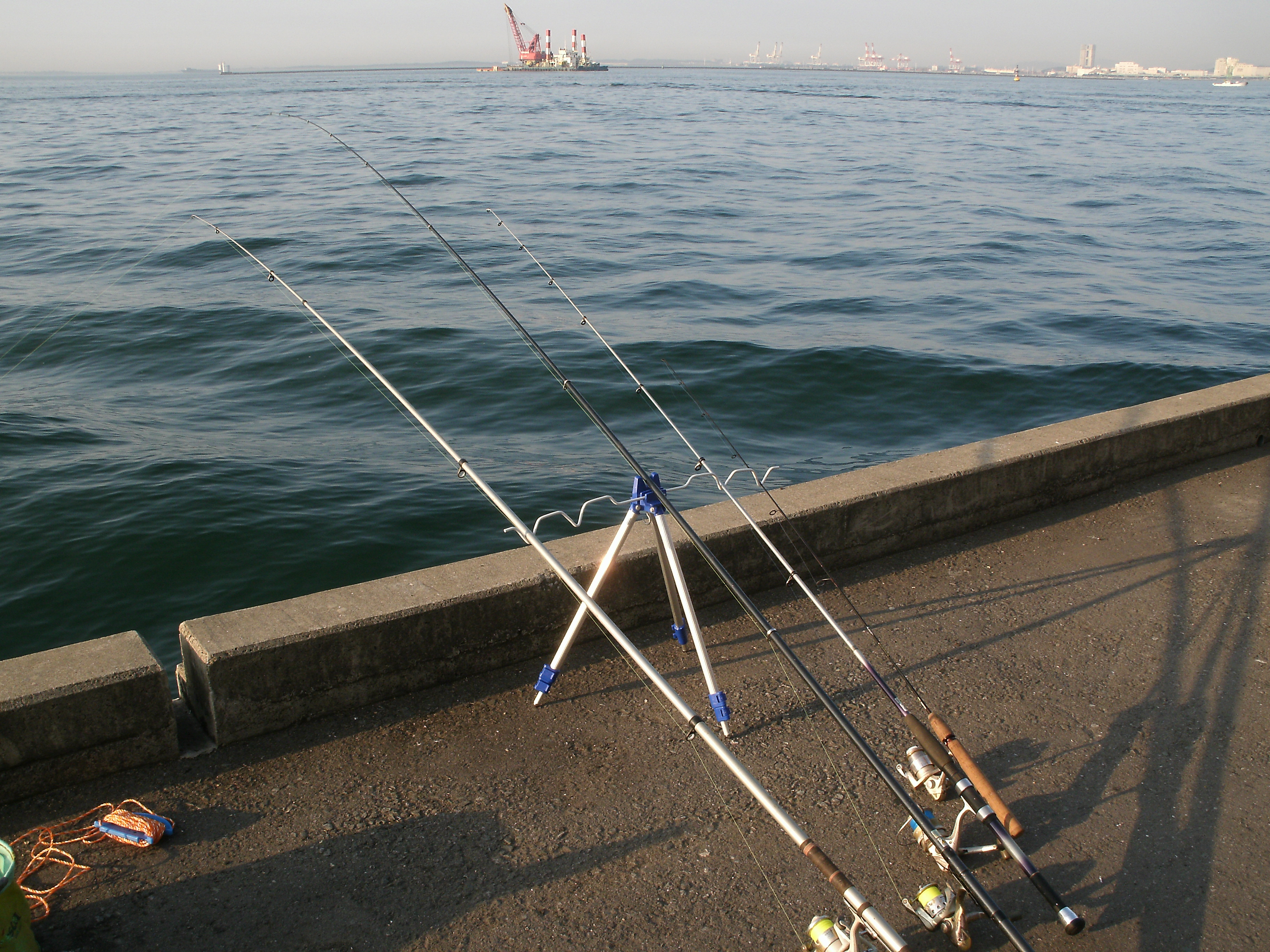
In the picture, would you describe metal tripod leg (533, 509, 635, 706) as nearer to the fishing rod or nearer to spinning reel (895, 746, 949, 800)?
the fishing rod

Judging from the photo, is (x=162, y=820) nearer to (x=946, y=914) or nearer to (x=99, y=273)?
(x=946, y=914)

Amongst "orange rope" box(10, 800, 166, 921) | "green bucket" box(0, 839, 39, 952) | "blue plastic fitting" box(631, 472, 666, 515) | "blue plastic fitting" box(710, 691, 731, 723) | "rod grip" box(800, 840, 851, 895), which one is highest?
"blue plastic fitting" box(631, 472, 666, 515)

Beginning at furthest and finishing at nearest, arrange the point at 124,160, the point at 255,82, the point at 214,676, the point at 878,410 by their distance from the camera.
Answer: the point at 255,82 → the point at 124,160 → the point at 878,410 → the point at 214,676

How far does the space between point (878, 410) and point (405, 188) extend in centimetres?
1707

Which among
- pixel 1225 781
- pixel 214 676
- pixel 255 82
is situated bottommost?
pixel 1225 781

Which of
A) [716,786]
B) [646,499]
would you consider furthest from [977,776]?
[646,499]

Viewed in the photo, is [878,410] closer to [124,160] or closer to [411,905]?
[411,905]

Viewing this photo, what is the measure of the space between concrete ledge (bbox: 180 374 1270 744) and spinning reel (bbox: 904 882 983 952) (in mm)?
1735

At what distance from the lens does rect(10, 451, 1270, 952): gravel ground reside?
111 inches

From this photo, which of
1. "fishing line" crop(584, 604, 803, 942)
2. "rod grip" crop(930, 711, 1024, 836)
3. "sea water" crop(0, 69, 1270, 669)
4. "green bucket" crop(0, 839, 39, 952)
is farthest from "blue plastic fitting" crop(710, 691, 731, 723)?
"sea water" crop(0, 69, 1270, 669)

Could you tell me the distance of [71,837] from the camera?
3033 mm

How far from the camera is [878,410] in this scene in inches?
474

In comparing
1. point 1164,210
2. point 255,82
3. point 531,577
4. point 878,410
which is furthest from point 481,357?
point 255,82

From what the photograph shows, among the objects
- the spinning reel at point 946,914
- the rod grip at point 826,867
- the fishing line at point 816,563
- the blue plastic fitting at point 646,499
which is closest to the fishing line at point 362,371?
the fishing line at point 816,563
